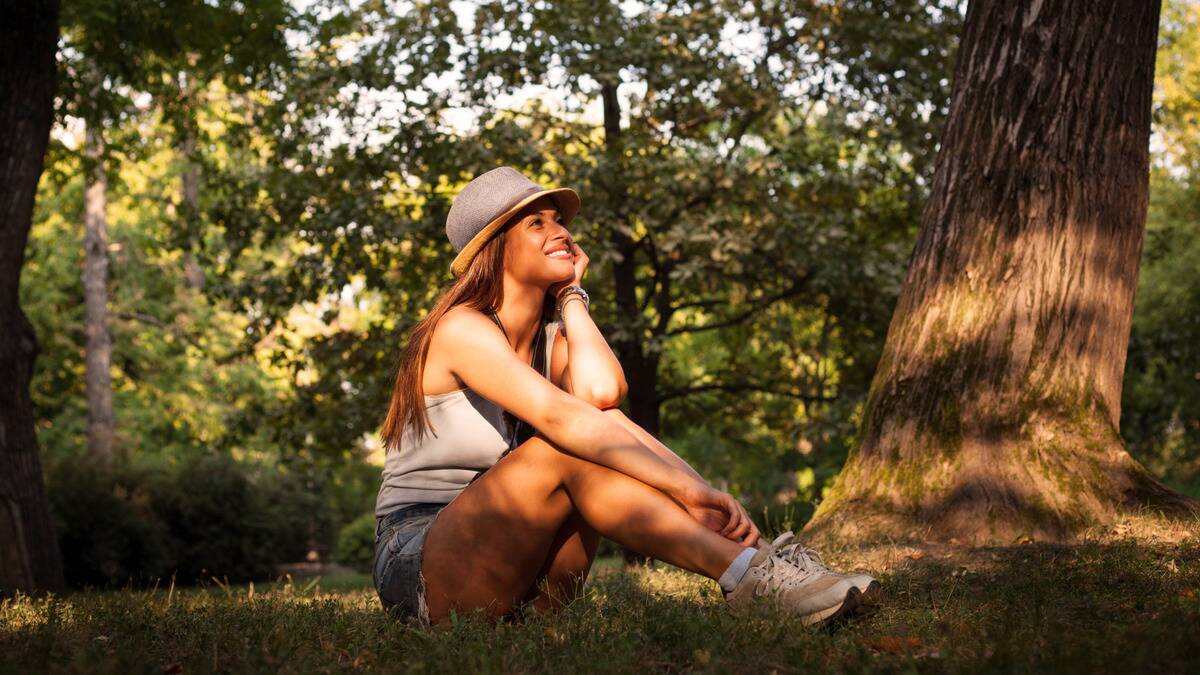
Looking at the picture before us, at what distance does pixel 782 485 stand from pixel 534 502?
70.6 feet

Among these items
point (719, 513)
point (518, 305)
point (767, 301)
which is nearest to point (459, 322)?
point (518, 305)

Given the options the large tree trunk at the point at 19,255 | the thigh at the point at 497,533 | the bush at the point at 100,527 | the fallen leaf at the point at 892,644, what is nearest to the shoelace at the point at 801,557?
the fallen leaf at the point at 892,644

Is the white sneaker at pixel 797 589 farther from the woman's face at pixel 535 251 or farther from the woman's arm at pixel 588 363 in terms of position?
the woman's face at pixel 535 251

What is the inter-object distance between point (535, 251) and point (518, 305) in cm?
23

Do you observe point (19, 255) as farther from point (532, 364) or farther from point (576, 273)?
point (576, 273)

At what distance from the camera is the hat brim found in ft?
14.5

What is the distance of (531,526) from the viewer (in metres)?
3.76

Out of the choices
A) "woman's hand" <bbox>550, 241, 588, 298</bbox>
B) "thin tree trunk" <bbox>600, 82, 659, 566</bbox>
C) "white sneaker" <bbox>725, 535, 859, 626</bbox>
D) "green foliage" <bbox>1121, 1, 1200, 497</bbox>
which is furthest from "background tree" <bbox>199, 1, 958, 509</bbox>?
"white sneaker" <bbox>725, 535, 859, 626</bbox>

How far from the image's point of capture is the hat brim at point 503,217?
4.42m

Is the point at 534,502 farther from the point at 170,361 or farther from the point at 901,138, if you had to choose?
the point at 170,361

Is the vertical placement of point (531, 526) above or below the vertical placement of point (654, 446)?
below

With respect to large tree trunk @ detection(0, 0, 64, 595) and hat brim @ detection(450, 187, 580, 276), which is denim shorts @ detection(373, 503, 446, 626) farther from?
large tree trunk @ detection(0, 0, 64, 595)

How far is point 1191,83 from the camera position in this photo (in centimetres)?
2720

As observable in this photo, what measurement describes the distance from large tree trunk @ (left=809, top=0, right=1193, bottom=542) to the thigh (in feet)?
8.01
